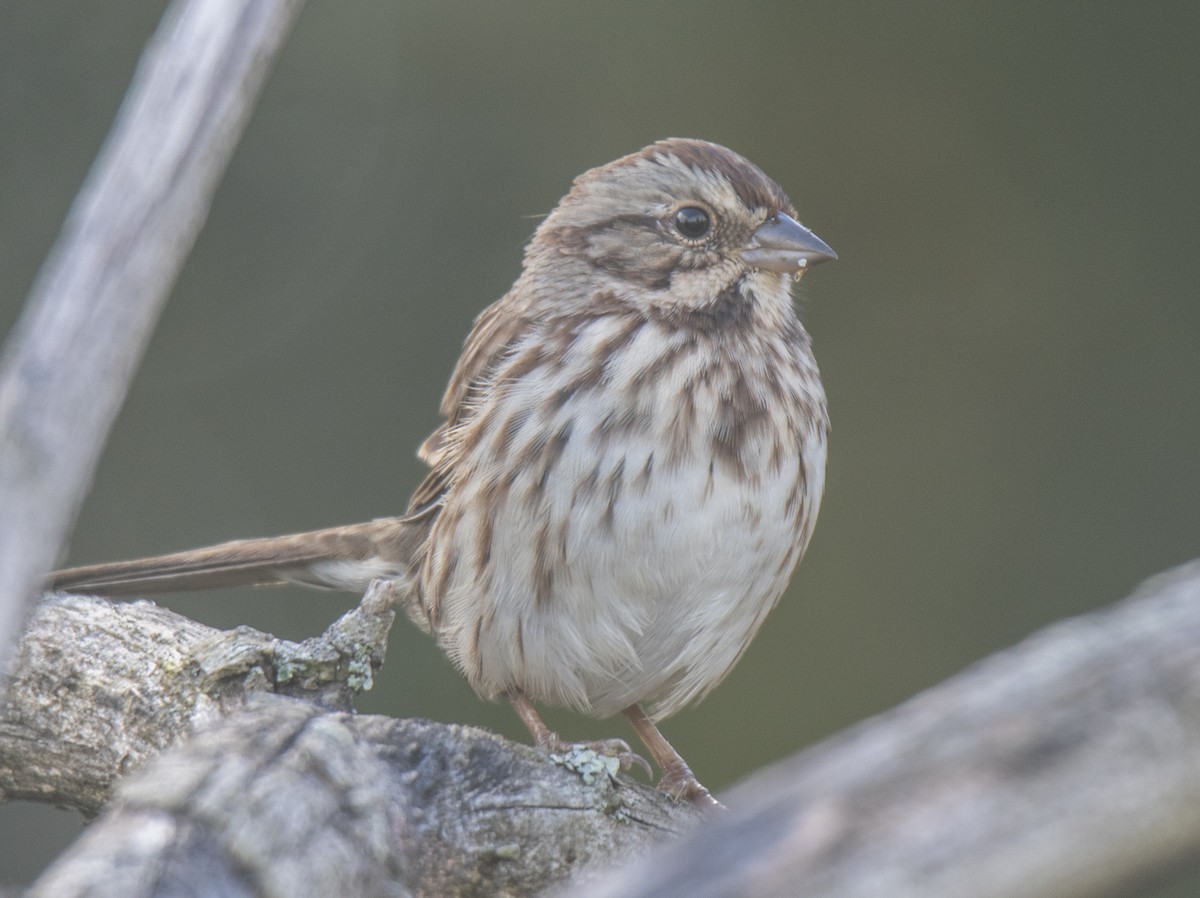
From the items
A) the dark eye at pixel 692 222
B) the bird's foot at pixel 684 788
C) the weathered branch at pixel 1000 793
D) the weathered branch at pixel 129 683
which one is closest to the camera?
the weathered branch at pixel 1000 793

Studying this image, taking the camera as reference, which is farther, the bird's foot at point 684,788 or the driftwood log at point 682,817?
the bird's foot at point 684,788

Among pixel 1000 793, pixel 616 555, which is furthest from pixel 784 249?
pixel 1000 793

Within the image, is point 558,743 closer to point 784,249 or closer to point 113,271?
point 784,249

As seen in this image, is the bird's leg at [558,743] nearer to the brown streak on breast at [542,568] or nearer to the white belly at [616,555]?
the white belly at [616,555]

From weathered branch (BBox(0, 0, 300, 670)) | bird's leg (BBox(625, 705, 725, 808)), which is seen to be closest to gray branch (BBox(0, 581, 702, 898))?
weathered branch (BBox(0, 0, 300, 670))

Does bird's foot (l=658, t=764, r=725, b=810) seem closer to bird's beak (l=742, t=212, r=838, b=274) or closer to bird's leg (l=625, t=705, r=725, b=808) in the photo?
bird's leg (l=625, t=705, r=725, b=808)

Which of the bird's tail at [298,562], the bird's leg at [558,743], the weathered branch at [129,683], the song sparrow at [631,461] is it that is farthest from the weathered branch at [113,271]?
the bird's tail at [298,562]

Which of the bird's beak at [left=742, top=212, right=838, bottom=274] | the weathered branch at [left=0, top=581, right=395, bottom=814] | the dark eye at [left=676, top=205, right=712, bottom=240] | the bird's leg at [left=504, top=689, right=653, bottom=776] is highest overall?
the dark eye at [left=676, top=205, right=712, bottom=240]

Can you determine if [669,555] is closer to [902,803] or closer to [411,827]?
[411,827]
